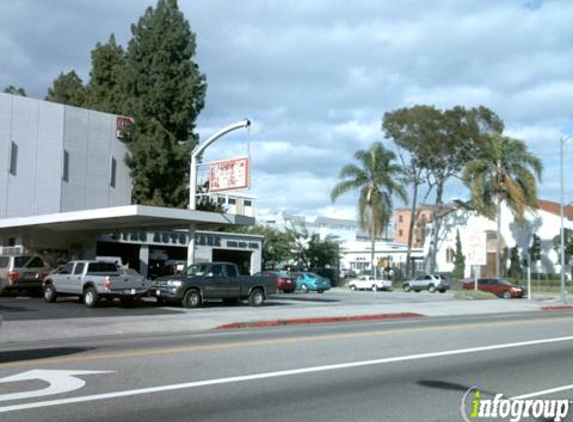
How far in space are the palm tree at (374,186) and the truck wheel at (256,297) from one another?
31.2m

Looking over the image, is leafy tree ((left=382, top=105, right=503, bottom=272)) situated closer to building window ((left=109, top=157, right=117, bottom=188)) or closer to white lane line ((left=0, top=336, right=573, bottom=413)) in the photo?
building window ((left=109, top=157, right=117, bottom=188))

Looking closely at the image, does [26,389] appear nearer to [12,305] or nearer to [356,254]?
[12,305]

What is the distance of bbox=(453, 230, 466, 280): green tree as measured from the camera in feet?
220

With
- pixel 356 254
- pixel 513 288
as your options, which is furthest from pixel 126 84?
pixel 356 254

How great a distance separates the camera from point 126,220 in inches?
1172

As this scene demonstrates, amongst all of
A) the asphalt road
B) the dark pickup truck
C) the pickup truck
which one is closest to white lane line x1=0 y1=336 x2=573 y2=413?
the asphalt road

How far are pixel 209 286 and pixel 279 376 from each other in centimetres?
1582

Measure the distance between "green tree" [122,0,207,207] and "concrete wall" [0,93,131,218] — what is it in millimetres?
1844

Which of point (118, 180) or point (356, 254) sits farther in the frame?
point (356, 254)

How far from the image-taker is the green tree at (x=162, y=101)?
43812 mm

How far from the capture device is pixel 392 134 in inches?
2734

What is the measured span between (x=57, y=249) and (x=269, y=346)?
26805 mm

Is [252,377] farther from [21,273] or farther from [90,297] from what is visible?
[21,273]

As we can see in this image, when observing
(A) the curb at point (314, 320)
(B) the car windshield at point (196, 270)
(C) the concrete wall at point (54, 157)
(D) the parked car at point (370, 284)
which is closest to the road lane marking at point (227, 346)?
(A) the curb at point (314, 320)
